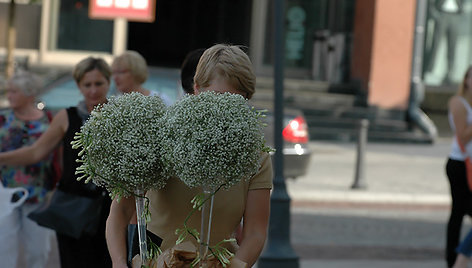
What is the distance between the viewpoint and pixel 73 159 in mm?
4977

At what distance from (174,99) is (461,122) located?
330cm

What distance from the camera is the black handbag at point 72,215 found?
4.96 m

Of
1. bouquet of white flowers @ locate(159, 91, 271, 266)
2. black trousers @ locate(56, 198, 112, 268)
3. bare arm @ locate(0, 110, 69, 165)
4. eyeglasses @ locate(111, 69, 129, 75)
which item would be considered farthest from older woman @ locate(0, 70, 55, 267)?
bouquet of white flowers @ locate(159, 91, 271, 266)

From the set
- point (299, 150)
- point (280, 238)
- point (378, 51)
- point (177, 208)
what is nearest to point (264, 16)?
point (378, 51)

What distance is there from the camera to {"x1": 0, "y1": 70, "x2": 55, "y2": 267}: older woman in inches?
217

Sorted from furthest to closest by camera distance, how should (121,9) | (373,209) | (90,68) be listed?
(121,9) → (373,209) → (90,68)

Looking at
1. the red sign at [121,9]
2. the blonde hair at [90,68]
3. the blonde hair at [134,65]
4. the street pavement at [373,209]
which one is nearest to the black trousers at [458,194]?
the street pavement at [373,209]

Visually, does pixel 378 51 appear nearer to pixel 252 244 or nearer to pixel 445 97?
pixel 445 97

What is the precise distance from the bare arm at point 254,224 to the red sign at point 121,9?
422 inches

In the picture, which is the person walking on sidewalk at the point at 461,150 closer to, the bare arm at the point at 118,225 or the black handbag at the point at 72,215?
the black handbag at the point at 72,215

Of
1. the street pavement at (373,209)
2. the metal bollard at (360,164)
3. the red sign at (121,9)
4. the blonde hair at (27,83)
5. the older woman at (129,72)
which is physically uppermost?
the red sign at (121,9)

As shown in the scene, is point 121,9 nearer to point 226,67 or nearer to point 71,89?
point 71,89

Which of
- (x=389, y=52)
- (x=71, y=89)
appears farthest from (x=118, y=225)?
(x=389, y=52)

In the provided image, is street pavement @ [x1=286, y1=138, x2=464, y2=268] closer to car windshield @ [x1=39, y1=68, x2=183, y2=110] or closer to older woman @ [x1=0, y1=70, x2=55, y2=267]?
car windshield @ [x1=39, y1=68, x2=183, y2=110]
